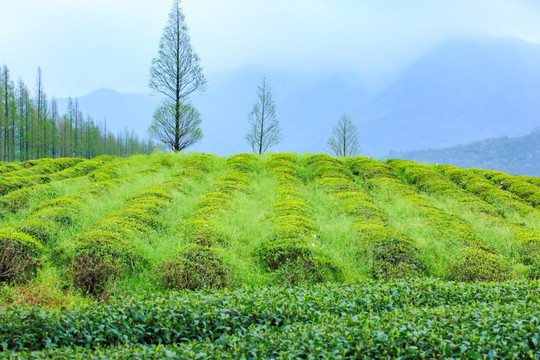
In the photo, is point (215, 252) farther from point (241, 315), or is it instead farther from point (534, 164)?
point (534, 164)

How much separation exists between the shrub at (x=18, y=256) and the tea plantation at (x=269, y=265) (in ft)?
0.12

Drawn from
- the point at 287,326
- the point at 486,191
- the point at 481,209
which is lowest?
the point at 287,326

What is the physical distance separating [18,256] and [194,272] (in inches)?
149

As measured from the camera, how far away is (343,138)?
37719 mm

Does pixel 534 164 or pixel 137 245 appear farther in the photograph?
pixel 534 164

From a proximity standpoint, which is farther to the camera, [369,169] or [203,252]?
[369,169]

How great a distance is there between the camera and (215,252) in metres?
8.08

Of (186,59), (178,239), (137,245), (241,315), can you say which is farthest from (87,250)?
(186,59)

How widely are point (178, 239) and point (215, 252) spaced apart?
Result: 1574 millimetres

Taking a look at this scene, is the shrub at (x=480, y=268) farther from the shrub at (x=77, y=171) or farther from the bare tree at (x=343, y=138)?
the bare tree at (x=343, y=138)

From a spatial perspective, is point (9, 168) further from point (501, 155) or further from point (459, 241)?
point (501, 155)

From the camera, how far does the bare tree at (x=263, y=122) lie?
31625mm

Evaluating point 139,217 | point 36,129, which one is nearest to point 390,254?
point 139,217

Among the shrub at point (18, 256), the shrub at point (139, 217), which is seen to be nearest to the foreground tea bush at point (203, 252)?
the shrub at point (139, 217)
